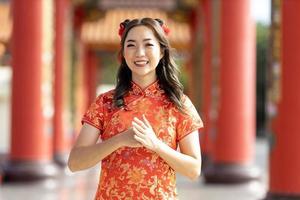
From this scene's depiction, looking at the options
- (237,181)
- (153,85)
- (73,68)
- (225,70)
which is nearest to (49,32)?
(225,70)

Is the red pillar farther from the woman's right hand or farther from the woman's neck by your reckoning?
the woman's right hand

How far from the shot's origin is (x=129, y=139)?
2.51m

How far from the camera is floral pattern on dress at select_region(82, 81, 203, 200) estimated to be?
2.62 metres

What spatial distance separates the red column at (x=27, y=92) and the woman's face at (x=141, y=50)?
8909 mm

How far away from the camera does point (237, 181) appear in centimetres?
1161

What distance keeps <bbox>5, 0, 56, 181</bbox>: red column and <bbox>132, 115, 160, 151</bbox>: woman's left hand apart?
9.10 metres

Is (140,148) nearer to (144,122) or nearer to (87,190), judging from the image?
(144,122)

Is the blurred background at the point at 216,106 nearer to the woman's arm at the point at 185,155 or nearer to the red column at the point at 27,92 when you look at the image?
the red column at the point at 27,92

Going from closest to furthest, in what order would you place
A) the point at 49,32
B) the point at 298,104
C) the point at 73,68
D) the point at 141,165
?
the point at 141,165 → the point at 298,104 → the point at 49,32 → the point at 73,68

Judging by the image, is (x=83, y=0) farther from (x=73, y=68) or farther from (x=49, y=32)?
(x=49, y=32)

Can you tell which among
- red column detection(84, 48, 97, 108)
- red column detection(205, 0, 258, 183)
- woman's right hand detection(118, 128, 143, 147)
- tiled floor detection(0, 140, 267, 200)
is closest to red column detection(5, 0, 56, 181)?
tiled floor detection(0, 140, 267, 200)

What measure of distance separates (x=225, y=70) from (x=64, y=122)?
5.10 meters

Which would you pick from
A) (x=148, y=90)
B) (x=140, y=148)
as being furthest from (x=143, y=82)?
(x=140, y=148)

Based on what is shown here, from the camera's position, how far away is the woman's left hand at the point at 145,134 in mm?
2480
